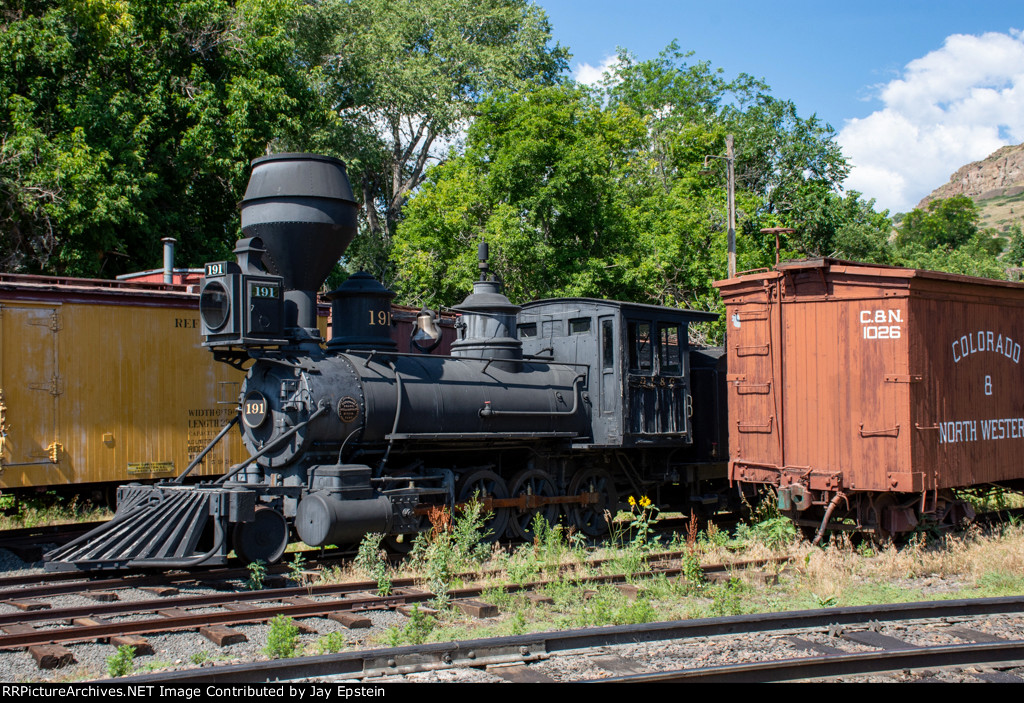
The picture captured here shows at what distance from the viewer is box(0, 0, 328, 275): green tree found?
17.4 m

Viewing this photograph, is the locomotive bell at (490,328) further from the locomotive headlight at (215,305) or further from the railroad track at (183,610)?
the railroad track at (183,610)

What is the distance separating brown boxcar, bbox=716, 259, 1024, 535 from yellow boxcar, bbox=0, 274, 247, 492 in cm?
679

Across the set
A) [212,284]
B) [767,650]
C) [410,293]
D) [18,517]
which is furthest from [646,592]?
[410,293]

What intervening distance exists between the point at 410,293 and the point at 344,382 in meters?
14.5

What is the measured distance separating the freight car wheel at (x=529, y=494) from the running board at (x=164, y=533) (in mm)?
3752

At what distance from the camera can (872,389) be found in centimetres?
992

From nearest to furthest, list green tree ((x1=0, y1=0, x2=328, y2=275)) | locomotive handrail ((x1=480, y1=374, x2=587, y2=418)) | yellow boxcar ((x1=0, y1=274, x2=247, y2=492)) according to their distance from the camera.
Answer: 1. locomotive handrail ((x1=480, y1=374, x2=587, y2=418))
2. yellow boxcar ((x1=0, y1=274, x2=247, y2=492))
3. green tree ((x1=0, y1=0, x2=328, y2=275))

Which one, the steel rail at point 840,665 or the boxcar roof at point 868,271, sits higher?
the boxcar roof at point 868,271

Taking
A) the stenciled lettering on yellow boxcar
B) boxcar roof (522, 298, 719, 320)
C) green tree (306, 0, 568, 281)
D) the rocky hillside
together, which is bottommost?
the stenciled lettering on yellow boxcar

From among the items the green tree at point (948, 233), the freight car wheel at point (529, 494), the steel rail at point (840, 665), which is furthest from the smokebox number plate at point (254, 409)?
the green tree at point (948, 233)

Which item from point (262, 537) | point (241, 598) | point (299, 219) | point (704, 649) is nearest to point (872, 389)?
point (704, 649)

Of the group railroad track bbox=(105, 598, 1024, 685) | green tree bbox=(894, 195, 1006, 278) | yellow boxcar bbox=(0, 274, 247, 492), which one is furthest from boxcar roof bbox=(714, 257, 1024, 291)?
green tree bbox=(894, 195, 1006, 278)

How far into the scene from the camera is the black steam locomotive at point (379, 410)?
877 centimetres

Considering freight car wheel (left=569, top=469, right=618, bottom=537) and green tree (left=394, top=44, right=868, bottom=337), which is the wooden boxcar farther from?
green tree (left=394, top=44, right=868, bottom=337)
